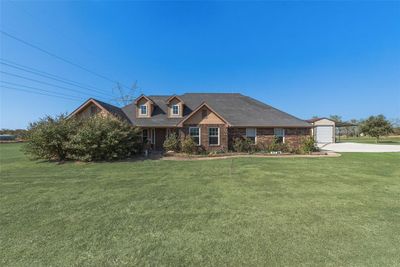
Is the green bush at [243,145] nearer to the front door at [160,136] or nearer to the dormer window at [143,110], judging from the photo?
the front door at [160,136]

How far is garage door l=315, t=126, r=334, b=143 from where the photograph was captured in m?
30.2

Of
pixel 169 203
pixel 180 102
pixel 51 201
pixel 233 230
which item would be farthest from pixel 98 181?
pixel 180 102

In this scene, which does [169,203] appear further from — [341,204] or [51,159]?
[51,159]

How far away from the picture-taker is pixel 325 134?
3020 cm

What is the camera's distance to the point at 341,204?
5.42m

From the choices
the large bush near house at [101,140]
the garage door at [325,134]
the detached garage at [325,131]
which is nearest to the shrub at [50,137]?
the large bush near house at [101,140]

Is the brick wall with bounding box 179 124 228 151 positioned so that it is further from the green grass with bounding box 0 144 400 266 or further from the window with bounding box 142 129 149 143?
the green grass with bounding box 0 144 400 266

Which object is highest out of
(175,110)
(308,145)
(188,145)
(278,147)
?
(175,110)

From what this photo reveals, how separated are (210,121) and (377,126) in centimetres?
3043

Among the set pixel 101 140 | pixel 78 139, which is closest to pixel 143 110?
pixel 101 140

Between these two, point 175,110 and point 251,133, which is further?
point 175,110

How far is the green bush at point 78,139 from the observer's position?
13453mm

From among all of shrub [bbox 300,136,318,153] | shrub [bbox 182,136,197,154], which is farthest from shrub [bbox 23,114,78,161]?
shrub [bbox 300,136,318,153]

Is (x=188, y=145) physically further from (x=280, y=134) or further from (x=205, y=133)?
(x=280, y=134)
